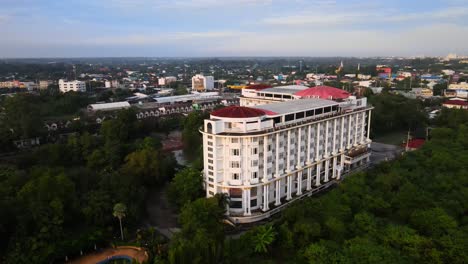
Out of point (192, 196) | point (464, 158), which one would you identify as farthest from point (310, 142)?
point (464, 158)

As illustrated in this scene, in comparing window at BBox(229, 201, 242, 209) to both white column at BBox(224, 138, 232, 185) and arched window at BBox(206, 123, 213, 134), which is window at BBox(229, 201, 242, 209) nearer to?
white column at BBox(224, 138, 232, 185)

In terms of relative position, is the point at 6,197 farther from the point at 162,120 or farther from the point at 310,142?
the point at 162,120

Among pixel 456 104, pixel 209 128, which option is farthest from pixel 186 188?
pixel 456 104

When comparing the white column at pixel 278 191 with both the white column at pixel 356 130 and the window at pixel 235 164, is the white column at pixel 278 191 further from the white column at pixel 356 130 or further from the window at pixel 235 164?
the white column at pixel 356 130

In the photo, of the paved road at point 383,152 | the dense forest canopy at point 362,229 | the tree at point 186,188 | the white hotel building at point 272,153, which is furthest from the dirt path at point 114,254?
the paved road at point 383,152

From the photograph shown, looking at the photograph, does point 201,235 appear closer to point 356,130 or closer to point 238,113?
point 238,113

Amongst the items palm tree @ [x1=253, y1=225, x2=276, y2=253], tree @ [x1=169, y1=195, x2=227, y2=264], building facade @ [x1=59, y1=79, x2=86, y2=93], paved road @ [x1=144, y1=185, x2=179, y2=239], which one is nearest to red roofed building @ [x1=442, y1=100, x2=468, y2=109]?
tree @ [x1=169, y1=195, x2=227, y2=264]

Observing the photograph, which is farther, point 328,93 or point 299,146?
point 328,93
